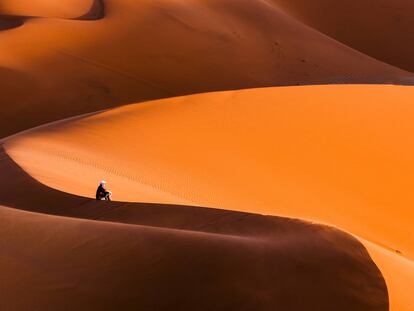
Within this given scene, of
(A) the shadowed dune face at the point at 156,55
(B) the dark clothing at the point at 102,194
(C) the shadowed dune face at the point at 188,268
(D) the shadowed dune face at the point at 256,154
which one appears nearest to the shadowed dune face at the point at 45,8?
(A) the shadowed dune face at the point at 156,55

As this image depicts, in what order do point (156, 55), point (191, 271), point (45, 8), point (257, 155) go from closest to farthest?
point (191, 271), point (257, 155), point (156, 55), point (45, 8)

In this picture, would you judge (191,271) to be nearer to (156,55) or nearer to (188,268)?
(188,268)

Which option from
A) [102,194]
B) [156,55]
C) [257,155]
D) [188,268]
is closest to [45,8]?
[156,55]

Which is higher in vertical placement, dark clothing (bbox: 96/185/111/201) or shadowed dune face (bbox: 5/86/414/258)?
dark clothing (bbox: 96/185/111/201)

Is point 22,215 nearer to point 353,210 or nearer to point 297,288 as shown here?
point 297,288

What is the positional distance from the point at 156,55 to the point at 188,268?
16.1 meters

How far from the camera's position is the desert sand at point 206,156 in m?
5.88

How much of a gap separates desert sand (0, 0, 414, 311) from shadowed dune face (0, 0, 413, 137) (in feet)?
0.20

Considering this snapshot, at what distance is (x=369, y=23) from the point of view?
91.9 feet

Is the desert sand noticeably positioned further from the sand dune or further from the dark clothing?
the dark clothing

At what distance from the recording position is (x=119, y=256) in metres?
6.16

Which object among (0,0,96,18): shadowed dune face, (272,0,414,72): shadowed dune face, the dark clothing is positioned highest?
the dark clothing

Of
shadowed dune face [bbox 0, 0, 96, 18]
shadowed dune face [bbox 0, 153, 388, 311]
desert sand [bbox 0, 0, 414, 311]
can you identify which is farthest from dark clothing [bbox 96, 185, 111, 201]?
shadowed dune face [bbox 0, 0, 96, 18]

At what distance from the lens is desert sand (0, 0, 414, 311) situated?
19.3 feet
